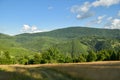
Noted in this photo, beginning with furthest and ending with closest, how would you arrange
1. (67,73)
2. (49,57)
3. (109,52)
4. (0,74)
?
(109,52)
(49,57)
(67,73)
(0,74)

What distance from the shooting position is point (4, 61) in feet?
373

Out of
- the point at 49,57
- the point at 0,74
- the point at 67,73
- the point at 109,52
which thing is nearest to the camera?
the point at 0,74

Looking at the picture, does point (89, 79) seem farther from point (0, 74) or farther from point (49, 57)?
point (49, 57)

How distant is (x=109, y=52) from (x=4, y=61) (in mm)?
44683

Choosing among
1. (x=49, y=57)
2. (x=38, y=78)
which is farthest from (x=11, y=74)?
(x=49, y=57)

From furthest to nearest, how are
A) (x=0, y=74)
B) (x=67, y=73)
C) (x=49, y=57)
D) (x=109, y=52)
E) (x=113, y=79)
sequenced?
(x=109, y=52) < (x=49, y=57) < (x=67, y=73) < (x=113, y=79) < (x=0, y=74)

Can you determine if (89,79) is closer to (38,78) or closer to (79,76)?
(79,76)

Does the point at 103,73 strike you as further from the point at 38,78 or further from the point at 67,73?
the point at 38,78

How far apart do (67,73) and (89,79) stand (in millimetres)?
2701

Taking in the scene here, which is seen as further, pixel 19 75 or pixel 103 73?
pixel 103 73

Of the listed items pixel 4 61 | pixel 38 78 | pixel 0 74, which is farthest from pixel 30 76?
pixel 4 61

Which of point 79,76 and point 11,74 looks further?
point 79,76

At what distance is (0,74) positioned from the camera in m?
20.3

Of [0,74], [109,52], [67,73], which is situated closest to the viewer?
[0,74]
